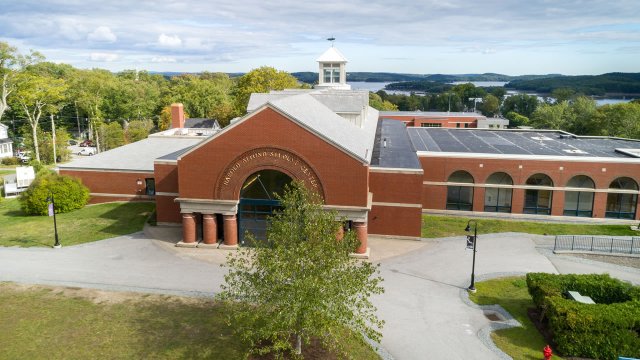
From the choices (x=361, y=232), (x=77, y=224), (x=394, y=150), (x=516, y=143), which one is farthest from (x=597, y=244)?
(x=77, y=224)

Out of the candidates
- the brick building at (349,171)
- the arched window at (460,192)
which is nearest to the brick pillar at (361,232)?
the brick building at (349,171)

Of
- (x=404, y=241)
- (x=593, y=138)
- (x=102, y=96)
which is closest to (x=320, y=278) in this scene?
(x=404, y=241)

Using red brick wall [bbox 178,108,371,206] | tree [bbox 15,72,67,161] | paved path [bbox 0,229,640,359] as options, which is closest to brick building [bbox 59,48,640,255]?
red brick wall [bbox 178,108,371,206]

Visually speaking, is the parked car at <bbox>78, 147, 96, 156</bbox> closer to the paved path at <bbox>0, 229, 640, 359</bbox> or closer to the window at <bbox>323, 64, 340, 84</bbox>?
the window at <bbox>323, 64, 340, 84</bbox>

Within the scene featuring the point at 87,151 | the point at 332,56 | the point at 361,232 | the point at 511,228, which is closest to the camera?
the point at 361,232

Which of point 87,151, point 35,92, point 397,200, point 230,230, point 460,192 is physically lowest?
point 87,151

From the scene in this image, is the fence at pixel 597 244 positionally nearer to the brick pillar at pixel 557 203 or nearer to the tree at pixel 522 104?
the brick pillar at pixel 557 203

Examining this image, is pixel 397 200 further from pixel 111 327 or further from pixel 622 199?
pixel 622 199
